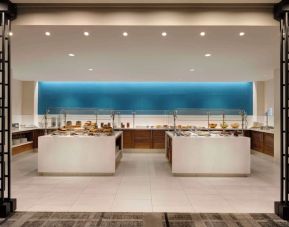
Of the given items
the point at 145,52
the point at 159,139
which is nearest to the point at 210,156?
the point at 145,52

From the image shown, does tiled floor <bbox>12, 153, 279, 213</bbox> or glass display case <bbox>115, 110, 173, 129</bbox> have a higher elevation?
glass display case <bbox>115, 110, 173, 129</bbox>

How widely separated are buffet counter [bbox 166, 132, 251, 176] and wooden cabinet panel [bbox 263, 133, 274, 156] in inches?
112

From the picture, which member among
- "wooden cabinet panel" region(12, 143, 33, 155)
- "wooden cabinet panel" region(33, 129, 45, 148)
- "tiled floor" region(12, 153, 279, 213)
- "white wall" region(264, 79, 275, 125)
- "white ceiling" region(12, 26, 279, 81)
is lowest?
"tiled floor" region(12, 153, 279, 213)

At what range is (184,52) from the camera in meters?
5.82

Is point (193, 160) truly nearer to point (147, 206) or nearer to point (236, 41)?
point (147, 206)

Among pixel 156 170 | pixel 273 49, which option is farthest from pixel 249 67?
pixel 156 170

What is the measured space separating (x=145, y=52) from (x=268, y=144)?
540cm

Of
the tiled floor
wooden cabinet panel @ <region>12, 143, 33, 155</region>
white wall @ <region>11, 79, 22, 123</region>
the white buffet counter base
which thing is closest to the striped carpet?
the tiled floor

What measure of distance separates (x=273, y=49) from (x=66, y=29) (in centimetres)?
426

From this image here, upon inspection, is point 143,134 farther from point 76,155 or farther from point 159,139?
point 76,155

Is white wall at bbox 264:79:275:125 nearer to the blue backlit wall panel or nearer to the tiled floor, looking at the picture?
the blue backlit wall panel

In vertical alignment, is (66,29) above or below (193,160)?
above

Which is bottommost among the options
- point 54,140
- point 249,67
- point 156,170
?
point 156,170

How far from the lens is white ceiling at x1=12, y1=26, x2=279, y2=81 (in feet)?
15.1
